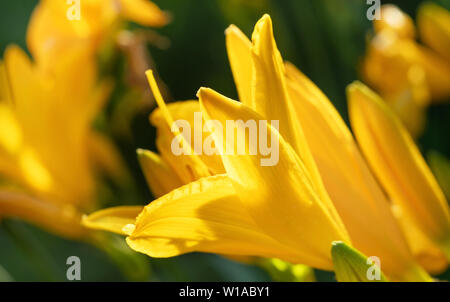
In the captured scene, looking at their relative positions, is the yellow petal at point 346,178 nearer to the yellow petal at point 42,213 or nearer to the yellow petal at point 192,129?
the yellow petal at point 192,129

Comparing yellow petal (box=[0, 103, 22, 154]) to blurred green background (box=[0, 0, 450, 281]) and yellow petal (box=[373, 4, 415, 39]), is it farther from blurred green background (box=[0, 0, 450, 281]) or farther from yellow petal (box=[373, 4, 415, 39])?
yellow petal (box=[373, 4, 415, 39])

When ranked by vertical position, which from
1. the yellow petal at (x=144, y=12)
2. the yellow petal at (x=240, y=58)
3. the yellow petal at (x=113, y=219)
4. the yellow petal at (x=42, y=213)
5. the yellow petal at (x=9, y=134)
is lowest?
the yellow petal at (x=113, y=219)

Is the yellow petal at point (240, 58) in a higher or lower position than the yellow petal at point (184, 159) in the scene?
higher

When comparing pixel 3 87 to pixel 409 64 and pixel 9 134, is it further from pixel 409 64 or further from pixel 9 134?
pixel 409 64

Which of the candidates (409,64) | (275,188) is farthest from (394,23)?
(275,188)

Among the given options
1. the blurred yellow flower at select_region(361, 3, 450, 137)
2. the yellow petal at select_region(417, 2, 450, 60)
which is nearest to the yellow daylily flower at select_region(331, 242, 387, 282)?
the blurred yellow flower at select_region(361, 3, 450, 137)

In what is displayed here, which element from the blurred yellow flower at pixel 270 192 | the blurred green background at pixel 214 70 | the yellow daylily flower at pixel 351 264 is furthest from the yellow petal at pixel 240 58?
the blurred green background at pixel 214 70

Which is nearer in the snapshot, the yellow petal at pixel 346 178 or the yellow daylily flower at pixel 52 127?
the yellow petal at pixel 346 178

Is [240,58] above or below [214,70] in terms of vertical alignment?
below
